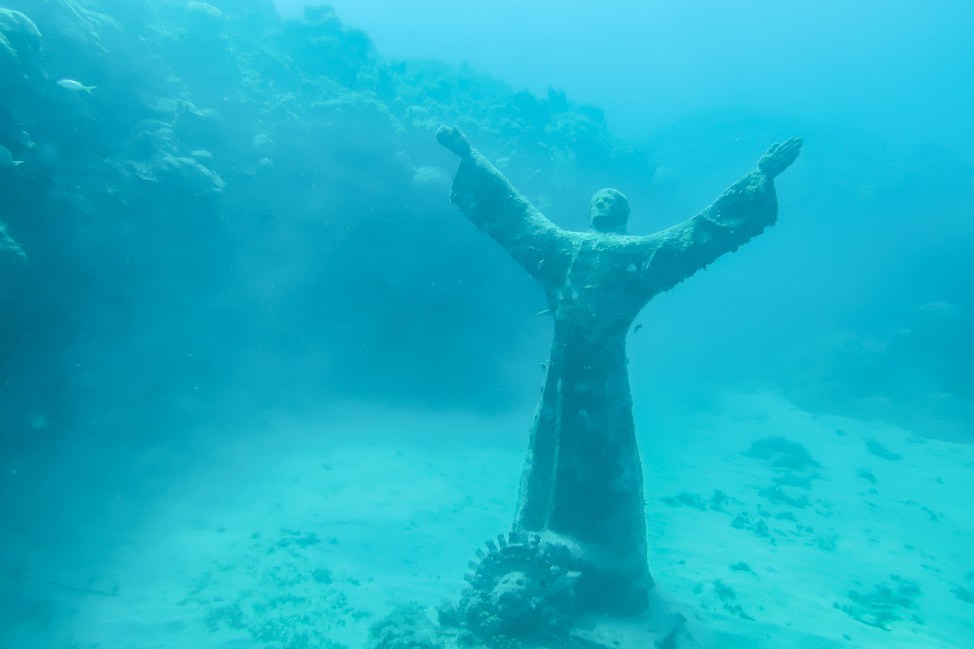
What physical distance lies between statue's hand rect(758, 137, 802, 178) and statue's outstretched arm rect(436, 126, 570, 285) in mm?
2185

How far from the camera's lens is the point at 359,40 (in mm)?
20906

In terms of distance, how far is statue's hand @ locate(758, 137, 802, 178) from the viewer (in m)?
5.00

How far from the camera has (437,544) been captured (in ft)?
33.4

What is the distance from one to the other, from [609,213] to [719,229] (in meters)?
1.46

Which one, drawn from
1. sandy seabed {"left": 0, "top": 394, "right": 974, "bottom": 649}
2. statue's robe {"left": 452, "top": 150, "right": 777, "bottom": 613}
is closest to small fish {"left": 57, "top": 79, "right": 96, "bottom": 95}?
sandy seabed {"left": 0, "top": 394, "right": 974, "bottom": 649}

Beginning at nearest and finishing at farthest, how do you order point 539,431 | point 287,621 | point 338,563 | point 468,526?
point 539,431
point 287,621
point 338,563
point 468,526

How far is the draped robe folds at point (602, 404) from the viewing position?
554 centimetres

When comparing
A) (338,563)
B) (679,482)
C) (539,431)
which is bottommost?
(338,563)

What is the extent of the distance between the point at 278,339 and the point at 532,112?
15006mm

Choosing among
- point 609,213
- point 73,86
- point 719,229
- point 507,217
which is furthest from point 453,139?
point 73,86

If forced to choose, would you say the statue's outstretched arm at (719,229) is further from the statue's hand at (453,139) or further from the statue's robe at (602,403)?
the statue's hand at (453,139)

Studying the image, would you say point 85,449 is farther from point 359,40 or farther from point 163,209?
point 359,40

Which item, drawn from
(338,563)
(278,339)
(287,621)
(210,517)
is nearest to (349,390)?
(278,339)

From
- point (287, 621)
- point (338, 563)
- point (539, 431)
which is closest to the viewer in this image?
point (539, 431)
